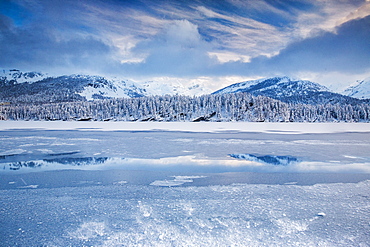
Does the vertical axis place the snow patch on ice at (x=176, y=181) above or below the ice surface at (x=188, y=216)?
above

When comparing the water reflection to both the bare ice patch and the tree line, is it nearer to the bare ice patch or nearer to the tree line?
the bare ice patch

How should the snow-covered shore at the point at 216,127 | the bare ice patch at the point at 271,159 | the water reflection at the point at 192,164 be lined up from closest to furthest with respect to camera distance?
the water reflection at the point at 192,164 → the bare ice patch at the point at 271,159 → the snow-covered shore at the point at 216,127

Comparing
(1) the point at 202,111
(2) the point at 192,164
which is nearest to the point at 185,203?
(2) the point at 192,164

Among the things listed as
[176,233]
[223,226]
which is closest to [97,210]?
[176,233]

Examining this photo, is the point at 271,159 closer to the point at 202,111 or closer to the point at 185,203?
the point at 185,203

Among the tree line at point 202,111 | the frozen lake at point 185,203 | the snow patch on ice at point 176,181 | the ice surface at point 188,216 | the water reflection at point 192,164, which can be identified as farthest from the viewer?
the tree line at point 202,111

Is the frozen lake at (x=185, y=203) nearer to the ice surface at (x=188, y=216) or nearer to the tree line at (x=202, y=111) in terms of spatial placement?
the ice surface at (x=188, y=216)

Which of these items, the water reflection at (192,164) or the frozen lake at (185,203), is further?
the water reflection at (192,164)

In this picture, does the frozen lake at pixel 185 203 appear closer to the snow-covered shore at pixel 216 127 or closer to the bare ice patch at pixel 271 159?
the bare ice patch at pixel 271 159

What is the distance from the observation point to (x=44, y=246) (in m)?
5.00

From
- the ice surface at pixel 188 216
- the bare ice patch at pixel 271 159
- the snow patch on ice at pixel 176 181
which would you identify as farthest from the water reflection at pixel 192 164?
the ice surface at pixel 188 216

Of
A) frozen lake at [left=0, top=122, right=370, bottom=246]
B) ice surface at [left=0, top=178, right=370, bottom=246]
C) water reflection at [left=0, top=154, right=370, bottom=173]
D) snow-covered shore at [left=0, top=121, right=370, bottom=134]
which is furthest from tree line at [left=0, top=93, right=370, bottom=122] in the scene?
ice surface at [left=0, top=178, right=370, bottom=246]

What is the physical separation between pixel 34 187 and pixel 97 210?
146 inches

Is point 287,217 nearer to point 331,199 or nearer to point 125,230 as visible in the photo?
point 331,199
